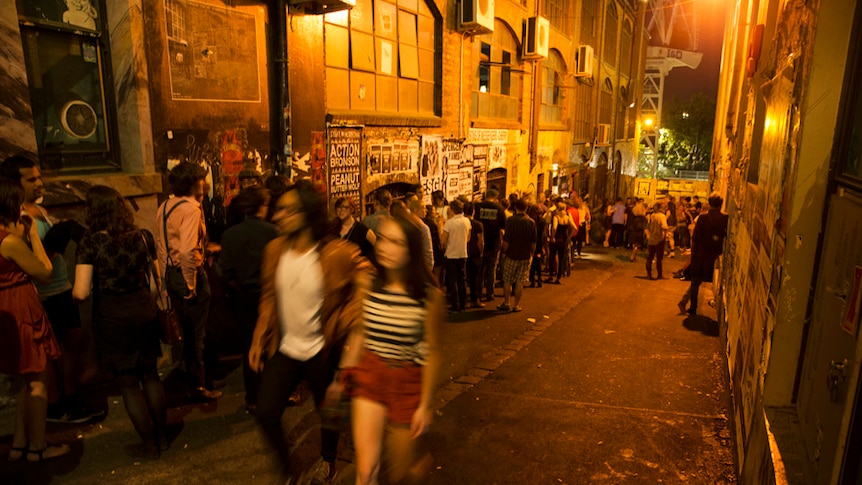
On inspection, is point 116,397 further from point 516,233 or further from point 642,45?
point 642,45

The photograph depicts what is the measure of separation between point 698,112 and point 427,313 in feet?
210

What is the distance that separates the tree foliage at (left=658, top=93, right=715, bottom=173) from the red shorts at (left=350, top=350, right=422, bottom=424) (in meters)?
63.1

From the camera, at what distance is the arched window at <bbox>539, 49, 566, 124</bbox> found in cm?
1905

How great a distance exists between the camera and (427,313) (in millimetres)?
3107

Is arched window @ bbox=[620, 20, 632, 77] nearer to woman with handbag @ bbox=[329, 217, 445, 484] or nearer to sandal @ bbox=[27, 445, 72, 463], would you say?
woman with handbag @ bbox=[329, 217, 445, 484]

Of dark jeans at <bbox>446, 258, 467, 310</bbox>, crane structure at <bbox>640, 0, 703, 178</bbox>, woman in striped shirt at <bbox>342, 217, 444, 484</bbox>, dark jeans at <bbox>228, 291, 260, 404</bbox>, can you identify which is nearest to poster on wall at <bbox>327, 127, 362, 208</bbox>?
dark jeans at <bbox>446, 258, 467, 310</bbox>

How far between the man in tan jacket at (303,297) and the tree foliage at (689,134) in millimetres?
62985

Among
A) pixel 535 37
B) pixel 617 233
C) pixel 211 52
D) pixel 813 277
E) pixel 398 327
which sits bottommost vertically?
pixel 617 233

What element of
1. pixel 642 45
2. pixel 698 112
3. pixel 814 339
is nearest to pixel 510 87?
pixel 814 339

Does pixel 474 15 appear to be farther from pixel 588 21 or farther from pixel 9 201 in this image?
pixel 588 21

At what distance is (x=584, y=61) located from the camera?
69.4 ft

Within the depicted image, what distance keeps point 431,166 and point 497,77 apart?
5.01m

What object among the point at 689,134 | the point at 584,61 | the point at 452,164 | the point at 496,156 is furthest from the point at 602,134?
the point at 689,134

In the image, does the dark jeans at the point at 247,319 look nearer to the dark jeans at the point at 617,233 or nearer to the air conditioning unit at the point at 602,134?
the dark jeans at the point at 617,233
